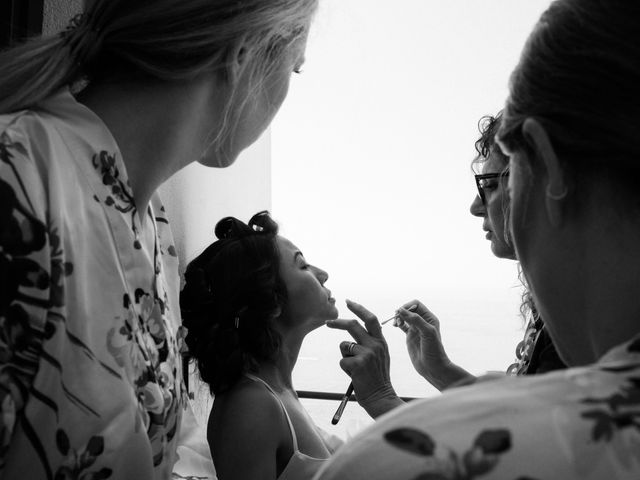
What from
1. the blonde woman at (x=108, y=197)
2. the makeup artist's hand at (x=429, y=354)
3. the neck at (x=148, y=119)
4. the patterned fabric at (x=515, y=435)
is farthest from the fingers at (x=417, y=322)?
the patterned fabric at (x=515, y=435)

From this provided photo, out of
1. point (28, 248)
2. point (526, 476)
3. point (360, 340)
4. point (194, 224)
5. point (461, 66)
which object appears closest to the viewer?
point (526, 476)

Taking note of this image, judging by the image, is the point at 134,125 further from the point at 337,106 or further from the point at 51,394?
the point at 337,106

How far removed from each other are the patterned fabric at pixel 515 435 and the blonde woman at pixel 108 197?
35 cm

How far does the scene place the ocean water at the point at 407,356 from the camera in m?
2.02

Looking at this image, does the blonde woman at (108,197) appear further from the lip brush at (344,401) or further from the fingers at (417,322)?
the fingers at (417,322)

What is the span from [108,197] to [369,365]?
1.04m

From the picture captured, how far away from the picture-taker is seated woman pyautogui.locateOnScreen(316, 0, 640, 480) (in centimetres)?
38

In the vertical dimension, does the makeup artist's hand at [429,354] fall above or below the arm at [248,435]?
above

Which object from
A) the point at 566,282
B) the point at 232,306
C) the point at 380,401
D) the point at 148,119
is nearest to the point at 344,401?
the point at 380,401

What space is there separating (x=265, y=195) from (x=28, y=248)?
201 cm

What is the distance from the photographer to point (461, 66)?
7.93ft

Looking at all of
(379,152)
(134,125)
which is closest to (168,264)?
(134,125)

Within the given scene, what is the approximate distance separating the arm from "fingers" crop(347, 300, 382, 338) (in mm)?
320

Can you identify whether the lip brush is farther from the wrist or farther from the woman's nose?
the woman's nose
